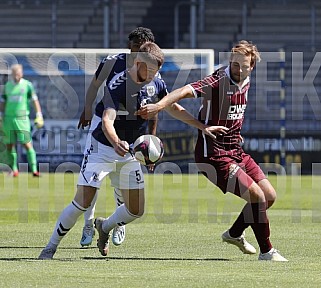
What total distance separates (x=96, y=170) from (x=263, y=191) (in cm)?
157

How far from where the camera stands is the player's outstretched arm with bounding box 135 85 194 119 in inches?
345

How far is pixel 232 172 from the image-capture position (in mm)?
9445

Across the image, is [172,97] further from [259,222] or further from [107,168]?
[259,222]

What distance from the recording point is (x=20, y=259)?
908 cm

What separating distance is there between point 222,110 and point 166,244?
1.85 metres

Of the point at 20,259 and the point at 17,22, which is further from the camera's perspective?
the point at 17,22

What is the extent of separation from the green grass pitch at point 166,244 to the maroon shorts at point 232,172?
66 centimetres

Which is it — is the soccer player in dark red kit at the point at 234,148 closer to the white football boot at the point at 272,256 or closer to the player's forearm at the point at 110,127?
the white football boot at the point at 272,256

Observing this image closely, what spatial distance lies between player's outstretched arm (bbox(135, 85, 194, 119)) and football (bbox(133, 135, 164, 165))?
0.88ft

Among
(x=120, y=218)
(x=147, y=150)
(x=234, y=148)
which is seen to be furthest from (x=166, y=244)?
(x=147, y=150)

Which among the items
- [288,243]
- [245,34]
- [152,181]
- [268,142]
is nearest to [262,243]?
[288,243]

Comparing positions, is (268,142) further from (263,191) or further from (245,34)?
(263,191)

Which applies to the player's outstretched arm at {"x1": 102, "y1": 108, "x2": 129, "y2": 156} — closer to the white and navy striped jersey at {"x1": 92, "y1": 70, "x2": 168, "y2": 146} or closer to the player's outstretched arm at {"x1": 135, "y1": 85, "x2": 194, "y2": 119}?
the white and navy striped jersey at {"x1": 92, "y1": 70, "x2": 168, "y2": 146}

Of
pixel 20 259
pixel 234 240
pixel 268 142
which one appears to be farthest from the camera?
pixel 268 142
